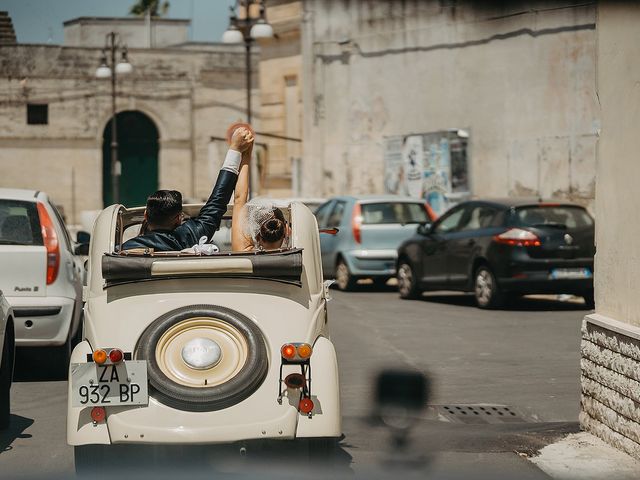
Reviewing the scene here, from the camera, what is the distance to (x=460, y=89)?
28.7 meters

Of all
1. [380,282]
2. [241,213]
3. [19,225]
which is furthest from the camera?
[380,282]

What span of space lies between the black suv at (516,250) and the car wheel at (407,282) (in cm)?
77

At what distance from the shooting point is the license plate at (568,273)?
55.7ft

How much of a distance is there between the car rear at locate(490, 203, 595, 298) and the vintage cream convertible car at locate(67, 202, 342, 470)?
10.6m

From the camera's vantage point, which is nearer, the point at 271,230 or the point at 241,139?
the point at 271,230

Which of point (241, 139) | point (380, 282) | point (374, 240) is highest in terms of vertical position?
point (241, 139)

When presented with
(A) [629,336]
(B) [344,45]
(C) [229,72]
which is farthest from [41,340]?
(C) [229,72]

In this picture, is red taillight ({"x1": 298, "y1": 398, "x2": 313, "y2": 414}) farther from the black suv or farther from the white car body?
the black suv

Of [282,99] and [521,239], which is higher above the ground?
[282,99]

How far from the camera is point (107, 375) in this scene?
20.2ft

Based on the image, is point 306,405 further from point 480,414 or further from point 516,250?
point 516,250

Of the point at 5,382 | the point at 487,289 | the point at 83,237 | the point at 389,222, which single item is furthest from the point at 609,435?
the point at 389,222

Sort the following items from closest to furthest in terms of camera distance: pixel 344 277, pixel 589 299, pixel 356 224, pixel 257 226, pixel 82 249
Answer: pixel 257 226 < pixel 82 249 < pixel 589 299 < pixel 356 224 < pixel 344 277

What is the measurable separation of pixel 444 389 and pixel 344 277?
10.7m
